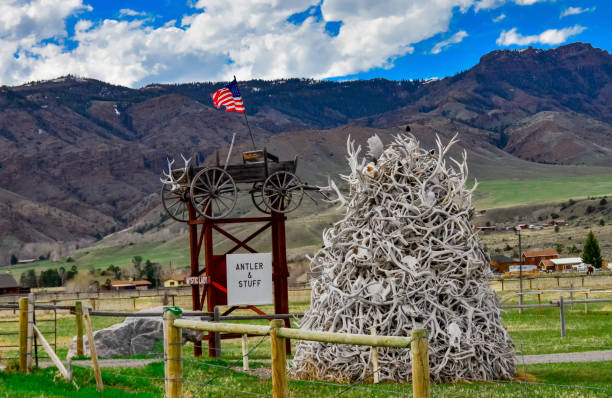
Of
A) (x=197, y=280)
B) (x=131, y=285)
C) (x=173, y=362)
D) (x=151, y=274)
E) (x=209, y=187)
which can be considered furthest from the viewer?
(x=151, y=274)

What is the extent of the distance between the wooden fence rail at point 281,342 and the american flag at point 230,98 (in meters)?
11.1

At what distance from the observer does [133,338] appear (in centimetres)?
1656

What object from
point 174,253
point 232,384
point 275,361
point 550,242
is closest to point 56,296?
point 232,384

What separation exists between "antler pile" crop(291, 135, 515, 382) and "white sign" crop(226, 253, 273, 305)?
4.89 m

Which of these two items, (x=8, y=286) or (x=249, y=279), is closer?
(x=249, y=279)

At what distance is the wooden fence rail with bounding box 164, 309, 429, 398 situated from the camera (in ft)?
18.5

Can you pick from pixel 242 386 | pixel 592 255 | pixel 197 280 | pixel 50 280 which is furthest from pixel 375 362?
pixel 50 280

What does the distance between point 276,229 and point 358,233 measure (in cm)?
619

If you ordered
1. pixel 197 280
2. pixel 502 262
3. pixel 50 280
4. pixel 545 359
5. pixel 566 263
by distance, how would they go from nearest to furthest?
pixel 545 359 < pixel 197 280 < pixel 502 262 < pixel 566 263 < pixel 50 280

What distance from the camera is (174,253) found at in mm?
152375

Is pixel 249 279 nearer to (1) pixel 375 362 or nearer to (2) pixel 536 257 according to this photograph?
(1) pixel 375 362

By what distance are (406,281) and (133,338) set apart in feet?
26.9

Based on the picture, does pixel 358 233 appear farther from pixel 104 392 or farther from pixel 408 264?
pixel 104 392

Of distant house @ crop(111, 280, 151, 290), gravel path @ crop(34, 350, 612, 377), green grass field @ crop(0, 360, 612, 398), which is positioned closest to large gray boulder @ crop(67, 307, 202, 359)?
gravel path @ crop(34, 350, 612, 377)
